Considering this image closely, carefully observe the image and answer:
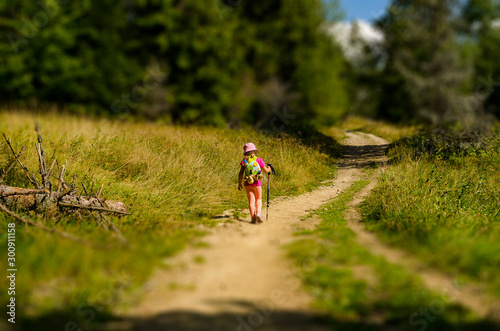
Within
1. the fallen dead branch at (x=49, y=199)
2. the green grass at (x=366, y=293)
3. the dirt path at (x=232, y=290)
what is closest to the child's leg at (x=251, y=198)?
the dirt path at (x=232, y=290)

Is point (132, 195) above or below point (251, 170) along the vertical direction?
below

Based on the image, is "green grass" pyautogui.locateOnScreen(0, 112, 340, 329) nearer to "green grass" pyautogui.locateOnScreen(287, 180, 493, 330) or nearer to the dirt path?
the dirt path

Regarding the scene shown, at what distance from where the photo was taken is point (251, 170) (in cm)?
809

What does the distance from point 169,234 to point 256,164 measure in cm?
239

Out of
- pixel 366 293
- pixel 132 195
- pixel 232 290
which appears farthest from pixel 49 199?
pixel 366 293

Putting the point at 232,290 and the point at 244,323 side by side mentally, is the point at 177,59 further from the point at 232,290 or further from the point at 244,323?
the point at 244,323

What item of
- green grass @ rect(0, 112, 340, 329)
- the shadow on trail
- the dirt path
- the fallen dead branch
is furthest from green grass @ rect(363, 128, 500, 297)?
the fallen dead branch

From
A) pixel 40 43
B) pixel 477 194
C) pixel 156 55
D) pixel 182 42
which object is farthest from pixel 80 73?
pixel 477 194

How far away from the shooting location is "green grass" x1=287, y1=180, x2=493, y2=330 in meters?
4.31

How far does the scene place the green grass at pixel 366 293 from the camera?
4.31 metres

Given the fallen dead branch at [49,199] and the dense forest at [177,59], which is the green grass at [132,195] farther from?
the dense forest at [177,59]

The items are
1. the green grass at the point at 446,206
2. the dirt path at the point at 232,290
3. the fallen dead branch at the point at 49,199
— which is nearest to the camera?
the dirt path at the point at 232,290

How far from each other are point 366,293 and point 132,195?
6.27 meters

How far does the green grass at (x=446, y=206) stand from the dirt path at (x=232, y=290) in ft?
1.65
